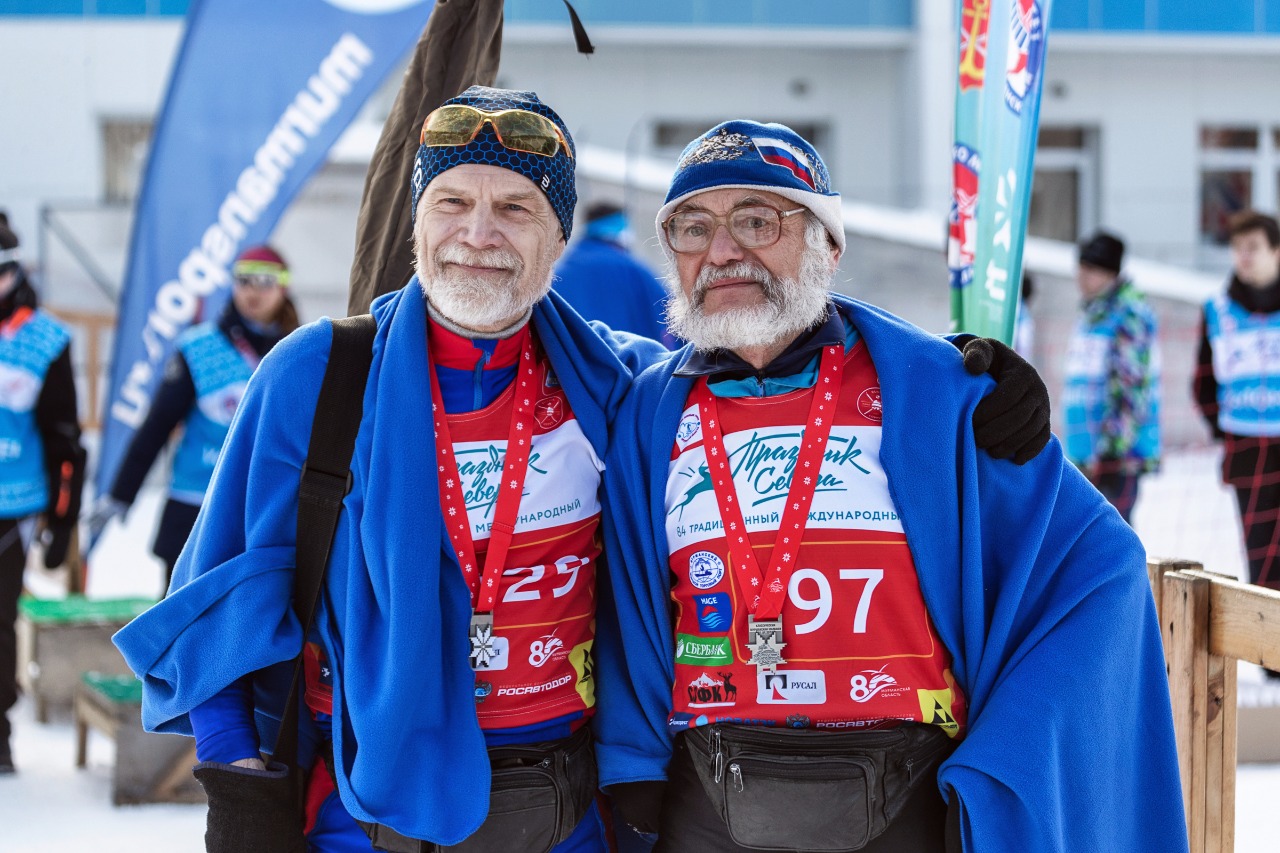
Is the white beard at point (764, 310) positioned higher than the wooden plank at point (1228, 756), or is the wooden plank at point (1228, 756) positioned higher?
the white beard at point (764, 310)

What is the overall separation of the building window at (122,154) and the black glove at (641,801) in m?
15.5

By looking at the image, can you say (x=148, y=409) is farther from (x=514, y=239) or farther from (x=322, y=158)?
(x=514, y=239)

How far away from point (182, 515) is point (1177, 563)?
3952 mm

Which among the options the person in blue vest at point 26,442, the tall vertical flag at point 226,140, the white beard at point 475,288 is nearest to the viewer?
the white beard at point 475,288

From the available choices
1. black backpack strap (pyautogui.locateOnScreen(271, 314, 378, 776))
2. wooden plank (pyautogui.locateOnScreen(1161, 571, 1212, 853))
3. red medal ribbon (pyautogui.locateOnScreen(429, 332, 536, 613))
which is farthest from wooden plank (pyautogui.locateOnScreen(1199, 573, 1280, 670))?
black backpack strap (pyautogui.locateOnScreen(271, 314, 378, 776))

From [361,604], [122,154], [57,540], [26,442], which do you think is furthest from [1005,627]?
[122,154]

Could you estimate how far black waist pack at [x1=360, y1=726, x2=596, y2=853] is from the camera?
7.36 ft

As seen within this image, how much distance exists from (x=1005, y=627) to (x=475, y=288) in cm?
106

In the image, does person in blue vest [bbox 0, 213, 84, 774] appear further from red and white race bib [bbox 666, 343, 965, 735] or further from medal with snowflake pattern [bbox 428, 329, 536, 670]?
red and white race bib [bbox 666, 343, 965, 735]

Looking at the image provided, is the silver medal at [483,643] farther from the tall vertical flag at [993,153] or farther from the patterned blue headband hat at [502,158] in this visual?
the tall vertical flag at [993,153]

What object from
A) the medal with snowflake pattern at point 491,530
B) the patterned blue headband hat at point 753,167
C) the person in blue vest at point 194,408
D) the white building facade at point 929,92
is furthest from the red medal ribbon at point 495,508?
the white building facade at point 929,92

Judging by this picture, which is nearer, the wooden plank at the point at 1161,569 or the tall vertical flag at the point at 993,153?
the wooden plank at the point at 1161,569

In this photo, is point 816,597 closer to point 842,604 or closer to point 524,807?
point 842,604

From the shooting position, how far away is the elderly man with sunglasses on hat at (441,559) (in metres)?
2.18
